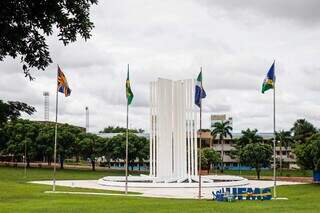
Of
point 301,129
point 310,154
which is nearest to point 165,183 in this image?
point 310,154

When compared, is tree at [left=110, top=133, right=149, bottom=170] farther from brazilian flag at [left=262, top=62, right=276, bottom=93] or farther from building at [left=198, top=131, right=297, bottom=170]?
brazilian flag at [left=262, top=62, right=276, bottom=93]

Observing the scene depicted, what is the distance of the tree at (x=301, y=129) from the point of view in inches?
4136

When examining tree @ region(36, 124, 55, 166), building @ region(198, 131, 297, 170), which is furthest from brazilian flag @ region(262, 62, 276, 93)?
building @ region(198, 131, 297, 170)

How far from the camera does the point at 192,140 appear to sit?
5662 cm

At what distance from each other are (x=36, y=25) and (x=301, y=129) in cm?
10462

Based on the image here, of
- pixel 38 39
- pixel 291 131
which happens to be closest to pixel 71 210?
pixel 38 39

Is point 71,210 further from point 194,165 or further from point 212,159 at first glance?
point 212,159

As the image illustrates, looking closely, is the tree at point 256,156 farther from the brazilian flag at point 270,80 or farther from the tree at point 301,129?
the brazilian flag at point 270,80

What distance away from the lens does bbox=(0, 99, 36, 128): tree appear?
30.7 feet

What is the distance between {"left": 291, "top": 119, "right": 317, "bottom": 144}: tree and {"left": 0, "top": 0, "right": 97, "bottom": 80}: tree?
97.5 meters

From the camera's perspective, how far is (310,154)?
60188mm

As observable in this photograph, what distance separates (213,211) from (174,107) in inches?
1205

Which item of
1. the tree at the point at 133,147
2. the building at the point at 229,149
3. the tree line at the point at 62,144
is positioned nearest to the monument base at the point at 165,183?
the tree at the point at 133,147

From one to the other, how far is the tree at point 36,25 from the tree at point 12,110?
556 mm
